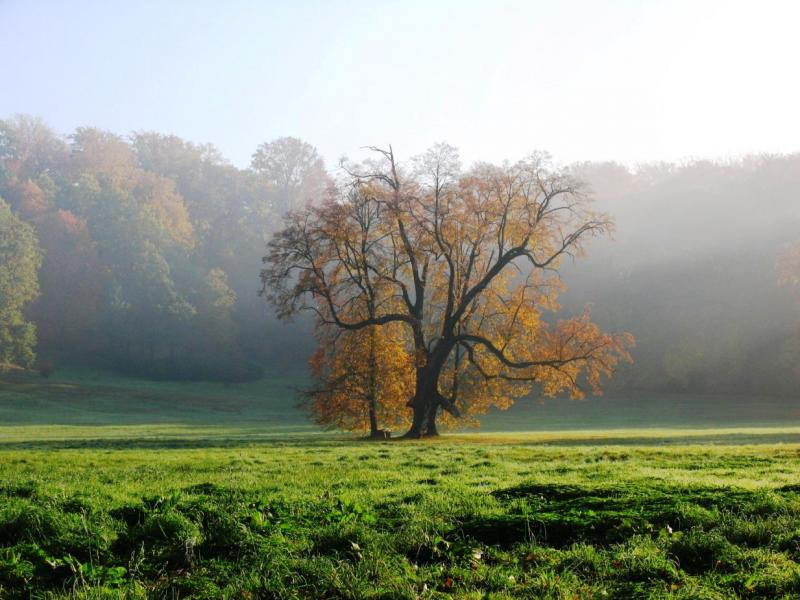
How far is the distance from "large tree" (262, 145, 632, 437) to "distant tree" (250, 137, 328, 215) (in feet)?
280

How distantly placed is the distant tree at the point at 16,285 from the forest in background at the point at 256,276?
28 centimetres

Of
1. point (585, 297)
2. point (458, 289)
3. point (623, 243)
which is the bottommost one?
point (458, 289)

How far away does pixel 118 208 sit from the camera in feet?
279

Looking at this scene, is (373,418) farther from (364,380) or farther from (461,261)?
(461,261)

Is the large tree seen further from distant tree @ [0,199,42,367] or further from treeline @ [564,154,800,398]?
distant tree @ [0,199,42,367]

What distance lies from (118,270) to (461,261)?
58.1 metres

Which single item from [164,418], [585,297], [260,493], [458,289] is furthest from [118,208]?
[260,493]

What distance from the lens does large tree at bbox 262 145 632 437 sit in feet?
101

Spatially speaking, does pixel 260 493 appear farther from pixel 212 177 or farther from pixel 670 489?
pixel 212 177

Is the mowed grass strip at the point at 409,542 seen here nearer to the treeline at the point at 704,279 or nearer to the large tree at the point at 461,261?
the large tree at the point at 461,261

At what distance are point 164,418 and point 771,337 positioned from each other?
47.6 metres

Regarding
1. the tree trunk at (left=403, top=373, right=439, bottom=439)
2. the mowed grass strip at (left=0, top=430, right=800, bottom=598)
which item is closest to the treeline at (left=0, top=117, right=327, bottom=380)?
the tree trunk at (left=403, top=373, right=439, bottom=439)

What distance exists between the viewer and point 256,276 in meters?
98.8

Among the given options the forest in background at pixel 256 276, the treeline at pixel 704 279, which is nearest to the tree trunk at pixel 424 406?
the treeline at pixel 704 279
